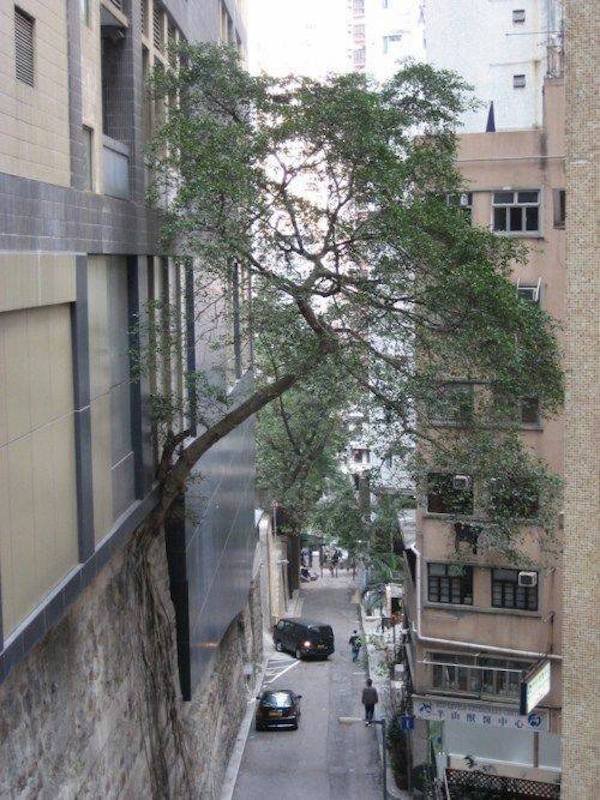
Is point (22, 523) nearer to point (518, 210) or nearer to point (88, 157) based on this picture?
point (88, 157)

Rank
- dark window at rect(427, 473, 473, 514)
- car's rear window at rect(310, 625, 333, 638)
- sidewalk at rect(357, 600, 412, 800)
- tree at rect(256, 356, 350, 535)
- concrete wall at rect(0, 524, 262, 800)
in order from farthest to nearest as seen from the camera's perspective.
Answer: car's rear window at rect(310, 625, 333, 638) < tree at rect(256, 356, 350, 535) < sidewalk at rect(357, 600, 412, 800) < dark window at rect(427, 473, 473, 514) < concrete wall at rect(0, 524, 262, 800)

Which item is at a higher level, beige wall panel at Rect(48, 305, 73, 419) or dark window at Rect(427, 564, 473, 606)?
beige wall panel at Rect(48, 305, 73, 419)

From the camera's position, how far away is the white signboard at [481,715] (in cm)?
2322

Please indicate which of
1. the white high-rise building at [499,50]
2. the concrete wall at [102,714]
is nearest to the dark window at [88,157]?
the concrete wall at [102,714]

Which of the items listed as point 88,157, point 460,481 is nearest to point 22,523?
point 88,157

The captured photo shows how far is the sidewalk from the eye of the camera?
25.2 meters

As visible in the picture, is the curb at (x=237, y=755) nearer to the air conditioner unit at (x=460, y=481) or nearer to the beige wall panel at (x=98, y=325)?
the air conditioner unit at (x=460, y=481)

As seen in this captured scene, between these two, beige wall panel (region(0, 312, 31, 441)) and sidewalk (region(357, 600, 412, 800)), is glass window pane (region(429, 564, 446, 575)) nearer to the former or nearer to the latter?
sidewalk (region(357, 600, 412, 800))

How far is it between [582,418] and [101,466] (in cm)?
616

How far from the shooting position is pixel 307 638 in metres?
39.1

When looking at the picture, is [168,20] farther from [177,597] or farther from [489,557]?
[489,557]

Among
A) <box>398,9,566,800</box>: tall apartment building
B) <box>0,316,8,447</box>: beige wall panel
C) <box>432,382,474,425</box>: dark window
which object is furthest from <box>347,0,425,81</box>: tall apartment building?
<box>0,316,8,447</box>: beige wall panel

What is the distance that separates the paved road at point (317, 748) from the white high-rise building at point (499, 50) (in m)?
16.5

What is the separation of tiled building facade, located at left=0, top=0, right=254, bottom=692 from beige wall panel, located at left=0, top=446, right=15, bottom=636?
0.02 metres
